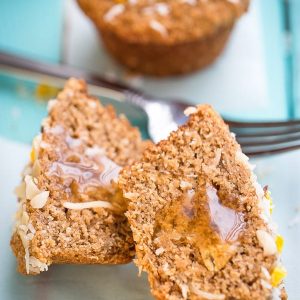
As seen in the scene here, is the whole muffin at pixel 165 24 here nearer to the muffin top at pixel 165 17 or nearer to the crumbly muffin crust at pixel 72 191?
the muffin top at pixel 165 17

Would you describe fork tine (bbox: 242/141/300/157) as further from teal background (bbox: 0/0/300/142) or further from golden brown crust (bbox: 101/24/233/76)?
golden brown crust (bbox: 101/24/233/76)

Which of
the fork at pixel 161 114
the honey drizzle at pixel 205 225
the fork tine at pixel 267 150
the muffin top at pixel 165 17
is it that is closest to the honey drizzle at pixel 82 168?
the honey drizzle at pixel 205 225

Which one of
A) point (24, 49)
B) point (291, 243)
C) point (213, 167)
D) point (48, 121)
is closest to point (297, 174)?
point (291, 243)

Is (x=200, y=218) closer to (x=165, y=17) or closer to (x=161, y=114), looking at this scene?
(x=161, y=114)

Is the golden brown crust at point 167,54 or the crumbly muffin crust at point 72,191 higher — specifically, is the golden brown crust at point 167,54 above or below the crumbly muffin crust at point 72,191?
above

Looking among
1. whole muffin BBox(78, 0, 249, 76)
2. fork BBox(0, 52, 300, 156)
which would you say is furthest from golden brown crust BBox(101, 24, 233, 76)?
fork BBox(0, 52, 300, 156)
